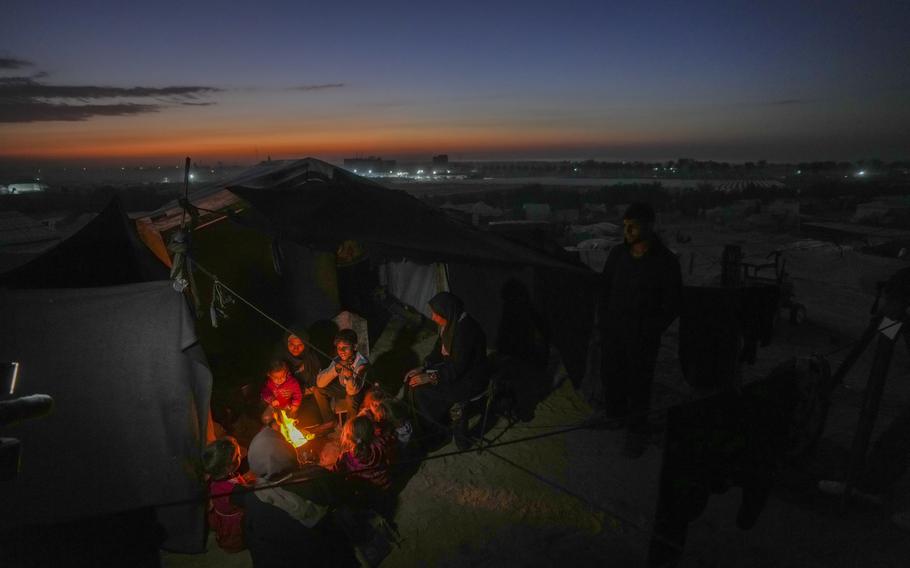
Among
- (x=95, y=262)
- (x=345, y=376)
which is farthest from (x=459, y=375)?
(x=95, y=262)

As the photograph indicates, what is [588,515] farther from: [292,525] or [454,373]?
[292,525]

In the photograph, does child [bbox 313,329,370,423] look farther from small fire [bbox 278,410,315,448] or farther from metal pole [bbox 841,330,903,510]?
metal pole [bbox 841,330,903,510]

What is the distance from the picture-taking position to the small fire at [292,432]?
4777mm

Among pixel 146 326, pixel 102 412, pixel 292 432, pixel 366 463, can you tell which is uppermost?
pixel 146 326

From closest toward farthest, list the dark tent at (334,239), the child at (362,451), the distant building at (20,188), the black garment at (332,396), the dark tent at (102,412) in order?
the dark tent at (102,412) < the child at (362,451) < the dark tent at (334,239) < the black garment at (332,396) < the distant building at (20,188)

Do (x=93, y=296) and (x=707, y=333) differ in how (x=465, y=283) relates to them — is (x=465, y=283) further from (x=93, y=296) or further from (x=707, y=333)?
(x=93, y=296)

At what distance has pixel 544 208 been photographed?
28859mm

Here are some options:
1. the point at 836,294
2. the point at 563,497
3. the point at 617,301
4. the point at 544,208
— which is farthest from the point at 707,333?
the point at 544,208

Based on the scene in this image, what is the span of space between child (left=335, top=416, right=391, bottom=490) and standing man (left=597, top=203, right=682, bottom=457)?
2.16 metres

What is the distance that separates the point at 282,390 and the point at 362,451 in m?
1.63

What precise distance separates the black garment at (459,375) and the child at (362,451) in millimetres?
971

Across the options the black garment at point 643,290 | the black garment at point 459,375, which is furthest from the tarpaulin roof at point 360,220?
the black garment at point 459,375

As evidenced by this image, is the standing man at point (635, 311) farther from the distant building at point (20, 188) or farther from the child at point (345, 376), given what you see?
the distant building at point (20, 188)

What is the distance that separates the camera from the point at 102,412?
3.53 m
